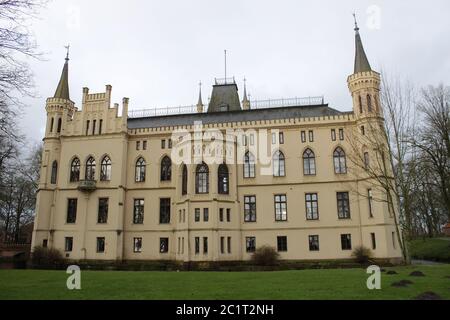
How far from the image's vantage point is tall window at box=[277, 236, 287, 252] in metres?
33.0

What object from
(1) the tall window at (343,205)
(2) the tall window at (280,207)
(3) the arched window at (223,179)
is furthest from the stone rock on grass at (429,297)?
(3) the arched window at (223,179)

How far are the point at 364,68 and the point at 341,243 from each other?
1577 cm

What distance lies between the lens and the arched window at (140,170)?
3641cm

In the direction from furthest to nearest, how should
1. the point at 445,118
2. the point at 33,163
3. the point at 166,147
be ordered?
the point at 33,163 → the point at 166,147 → the point at 445,118

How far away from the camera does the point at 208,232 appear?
102 ft

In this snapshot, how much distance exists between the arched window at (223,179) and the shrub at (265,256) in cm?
593

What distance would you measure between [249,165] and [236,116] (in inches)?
240

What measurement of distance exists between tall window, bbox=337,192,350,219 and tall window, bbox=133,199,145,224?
1823 centimetres

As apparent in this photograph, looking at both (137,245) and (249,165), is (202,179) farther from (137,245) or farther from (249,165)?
(137,245)

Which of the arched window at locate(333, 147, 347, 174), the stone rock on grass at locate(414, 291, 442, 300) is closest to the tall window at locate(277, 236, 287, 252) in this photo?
the arched window at locate(333, 147, 347, 174)

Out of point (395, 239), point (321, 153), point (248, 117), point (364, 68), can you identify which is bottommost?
point (395, 239)

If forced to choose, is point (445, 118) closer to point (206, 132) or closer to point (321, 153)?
point (321, 153)
